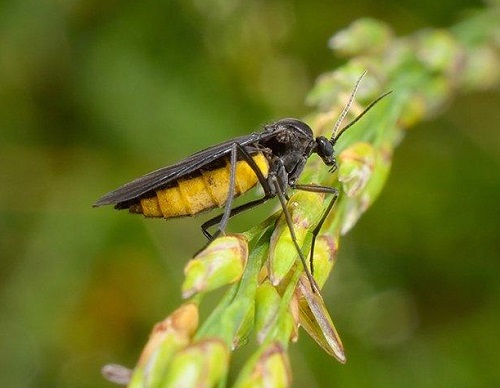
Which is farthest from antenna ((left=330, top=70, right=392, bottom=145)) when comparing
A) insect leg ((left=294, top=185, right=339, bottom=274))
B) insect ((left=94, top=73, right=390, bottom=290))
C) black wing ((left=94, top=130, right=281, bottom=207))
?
black wing ((left=94, top=130, right=281, bottom=207))

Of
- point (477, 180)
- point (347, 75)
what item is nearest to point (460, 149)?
point (477, 180)

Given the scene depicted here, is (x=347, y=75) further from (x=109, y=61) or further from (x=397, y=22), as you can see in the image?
(x=109, y=61)

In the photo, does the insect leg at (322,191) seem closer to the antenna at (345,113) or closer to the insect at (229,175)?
the insect at (229,175)

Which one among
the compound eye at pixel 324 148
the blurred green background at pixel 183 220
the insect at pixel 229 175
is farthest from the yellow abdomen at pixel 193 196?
the blurred green background at pixel 183 220

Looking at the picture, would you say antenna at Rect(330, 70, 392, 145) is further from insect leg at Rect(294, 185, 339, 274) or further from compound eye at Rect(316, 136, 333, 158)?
insect leg at Rect(294, 185, 339, 274)

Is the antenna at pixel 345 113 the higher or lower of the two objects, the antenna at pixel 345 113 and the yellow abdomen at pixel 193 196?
the lower

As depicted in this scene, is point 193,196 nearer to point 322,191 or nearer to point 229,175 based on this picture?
point 229,175
